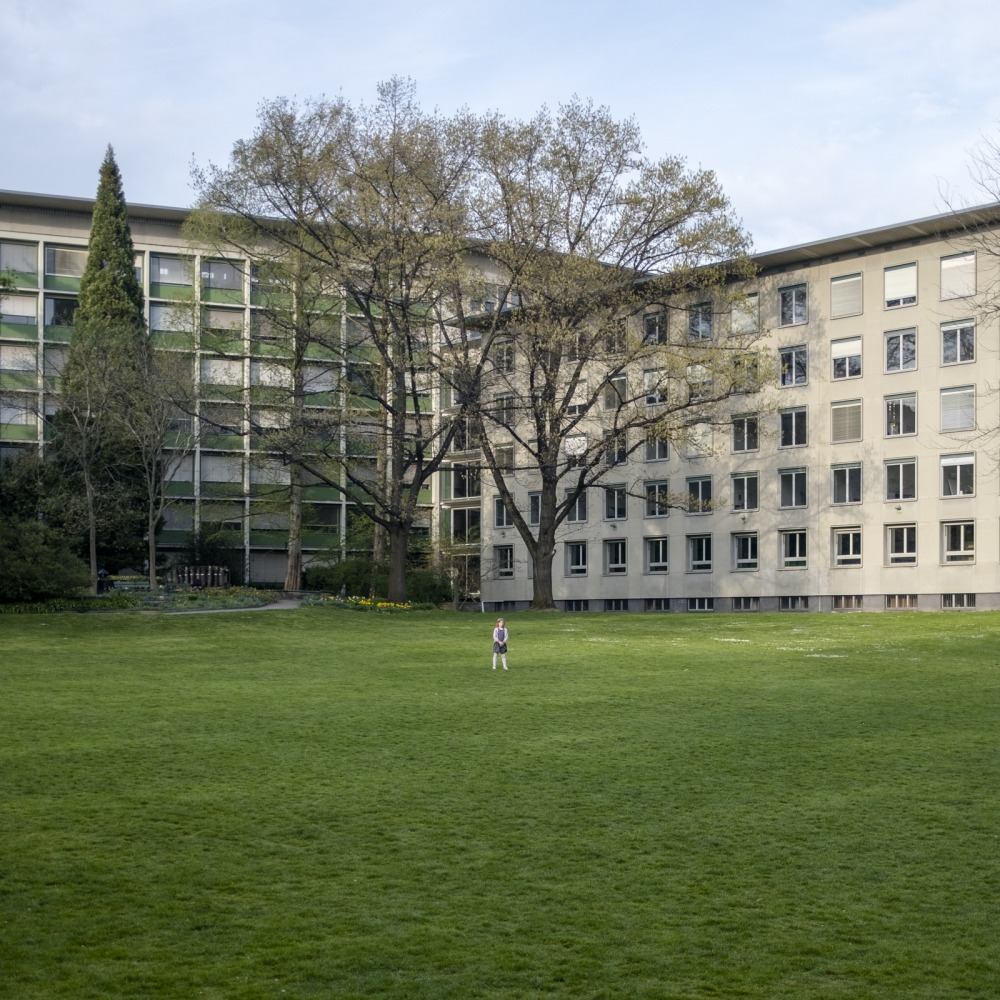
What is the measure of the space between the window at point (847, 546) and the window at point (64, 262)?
52584 millimetres

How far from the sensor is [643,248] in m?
50.7

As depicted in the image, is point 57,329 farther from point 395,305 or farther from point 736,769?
point 736,769

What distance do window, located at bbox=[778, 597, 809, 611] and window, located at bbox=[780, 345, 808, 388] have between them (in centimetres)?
1022

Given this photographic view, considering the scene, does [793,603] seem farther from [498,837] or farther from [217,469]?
[498,837]

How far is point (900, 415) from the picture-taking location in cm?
6134

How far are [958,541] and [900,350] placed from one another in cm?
884

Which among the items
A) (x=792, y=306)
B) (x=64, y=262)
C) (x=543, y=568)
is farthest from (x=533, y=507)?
(x=64, y=262)

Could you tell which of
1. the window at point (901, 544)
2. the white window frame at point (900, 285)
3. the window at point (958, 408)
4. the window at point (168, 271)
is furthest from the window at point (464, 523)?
the window at point (958, 408)

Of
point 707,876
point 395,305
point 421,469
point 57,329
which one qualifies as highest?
point 57,329

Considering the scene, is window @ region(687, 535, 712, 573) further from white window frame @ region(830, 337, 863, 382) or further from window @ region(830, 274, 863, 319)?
window @ region(830, 274, 863, 319)

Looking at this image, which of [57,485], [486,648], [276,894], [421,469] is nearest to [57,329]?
[57,485]

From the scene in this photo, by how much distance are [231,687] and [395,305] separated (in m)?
24.3

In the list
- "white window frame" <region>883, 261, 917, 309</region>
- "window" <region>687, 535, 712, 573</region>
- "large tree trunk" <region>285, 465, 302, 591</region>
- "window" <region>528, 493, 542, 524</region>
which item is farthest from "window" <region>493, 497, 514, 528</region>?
"white window frame" <region>883, 261, 917, 309</region>

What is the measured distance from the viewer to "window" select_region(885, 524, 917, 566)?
6128cm
